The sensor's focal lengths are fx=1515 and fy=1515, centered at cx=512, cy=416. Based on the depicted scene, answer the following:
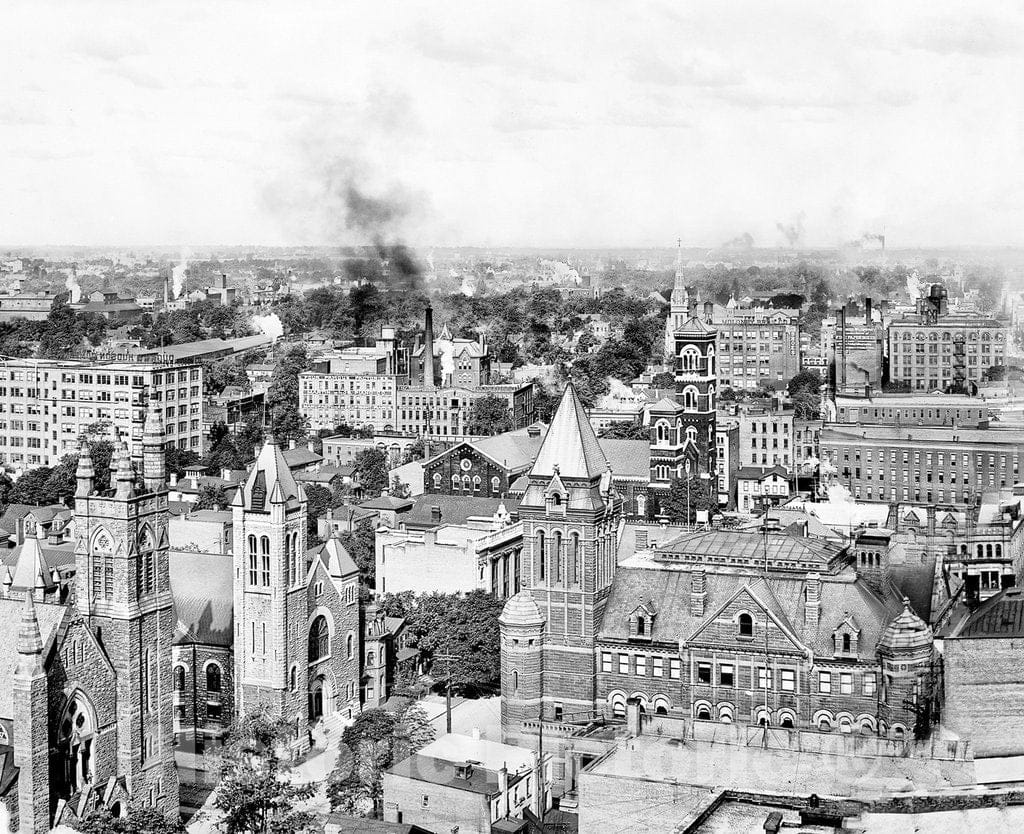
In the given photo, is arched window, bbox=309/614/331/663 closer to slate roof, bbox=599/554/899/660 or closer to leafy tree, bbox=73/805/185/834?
slate roof, bbox=599/554/899/660

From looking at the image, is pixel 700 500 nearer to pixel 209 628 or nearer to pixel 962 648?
pixel 209 628

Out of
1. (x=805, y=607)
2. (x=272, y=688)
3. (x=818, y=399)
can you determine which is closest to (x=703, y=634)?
(x=805, y=607)

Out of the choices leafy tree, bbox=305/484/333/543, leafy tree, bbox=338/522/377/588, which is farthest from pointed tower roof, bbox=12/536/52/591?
leafy tree, bbox=305/484/333/543

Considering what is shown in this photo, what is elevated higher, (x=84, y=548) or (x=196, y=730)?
(x=84, y=548)

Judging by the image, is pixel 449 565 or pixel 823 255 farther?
pixel 823 255

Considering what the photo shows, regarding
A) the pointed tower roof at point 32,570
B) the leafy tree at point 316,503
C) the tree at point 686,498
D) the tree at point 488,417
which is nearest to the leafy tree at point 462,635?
the pointed tower roof at point 32,570

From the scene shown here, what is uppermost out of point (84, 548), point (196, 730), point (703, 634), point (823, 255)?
point (823, 255)

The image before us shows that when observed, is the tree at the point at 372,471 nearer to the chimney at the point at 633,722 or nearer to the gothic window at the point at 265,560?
the gothic window at the point at 265,560
